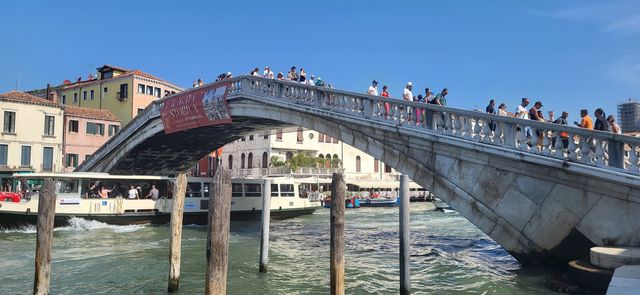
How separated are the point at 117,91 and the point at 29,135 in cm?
755

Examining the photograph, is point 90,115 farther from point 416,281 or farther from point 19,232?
point 416,281

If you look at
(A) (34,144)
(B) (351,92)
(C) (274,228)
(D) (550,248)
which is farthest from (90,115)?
(D) (550,248)

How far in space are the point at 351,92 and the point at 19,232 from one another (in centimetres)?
→ 1140

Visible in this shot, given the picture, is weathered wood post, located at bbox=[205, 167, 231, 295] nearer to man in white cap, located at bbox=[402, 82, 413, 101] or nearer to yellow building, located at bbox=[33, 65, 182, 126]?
man in white cap, located at bbox=[402, 82, 413, 101]

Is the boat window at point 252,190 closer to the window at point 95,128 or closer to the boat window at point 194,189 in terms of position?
the boat window at point 194,189

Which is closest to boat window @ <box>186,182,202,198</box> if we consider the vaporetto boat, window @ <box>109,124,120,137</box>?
the vaporetto boat

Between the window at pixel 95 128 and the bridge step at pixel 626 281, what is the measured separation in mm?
30952

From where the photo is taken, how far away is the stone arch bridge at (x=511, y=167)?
7883mm

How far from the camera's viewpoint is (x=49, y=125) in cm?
2980

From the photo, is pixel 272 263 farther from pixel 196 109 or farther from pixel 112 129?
pixel 112 129

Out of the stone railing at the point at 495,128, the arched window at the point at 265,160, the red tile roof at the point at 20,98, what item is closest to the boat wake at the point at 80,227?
the stone railing at the point at 495,128

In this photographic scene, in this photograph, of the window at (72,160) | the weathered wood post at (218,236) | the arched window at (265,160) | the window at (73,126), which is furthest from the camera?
the arched window at (265,160)

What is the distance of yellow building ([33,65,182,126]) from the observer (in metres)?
34.8

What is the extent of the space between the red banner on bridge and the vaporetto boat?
7.05 feet
